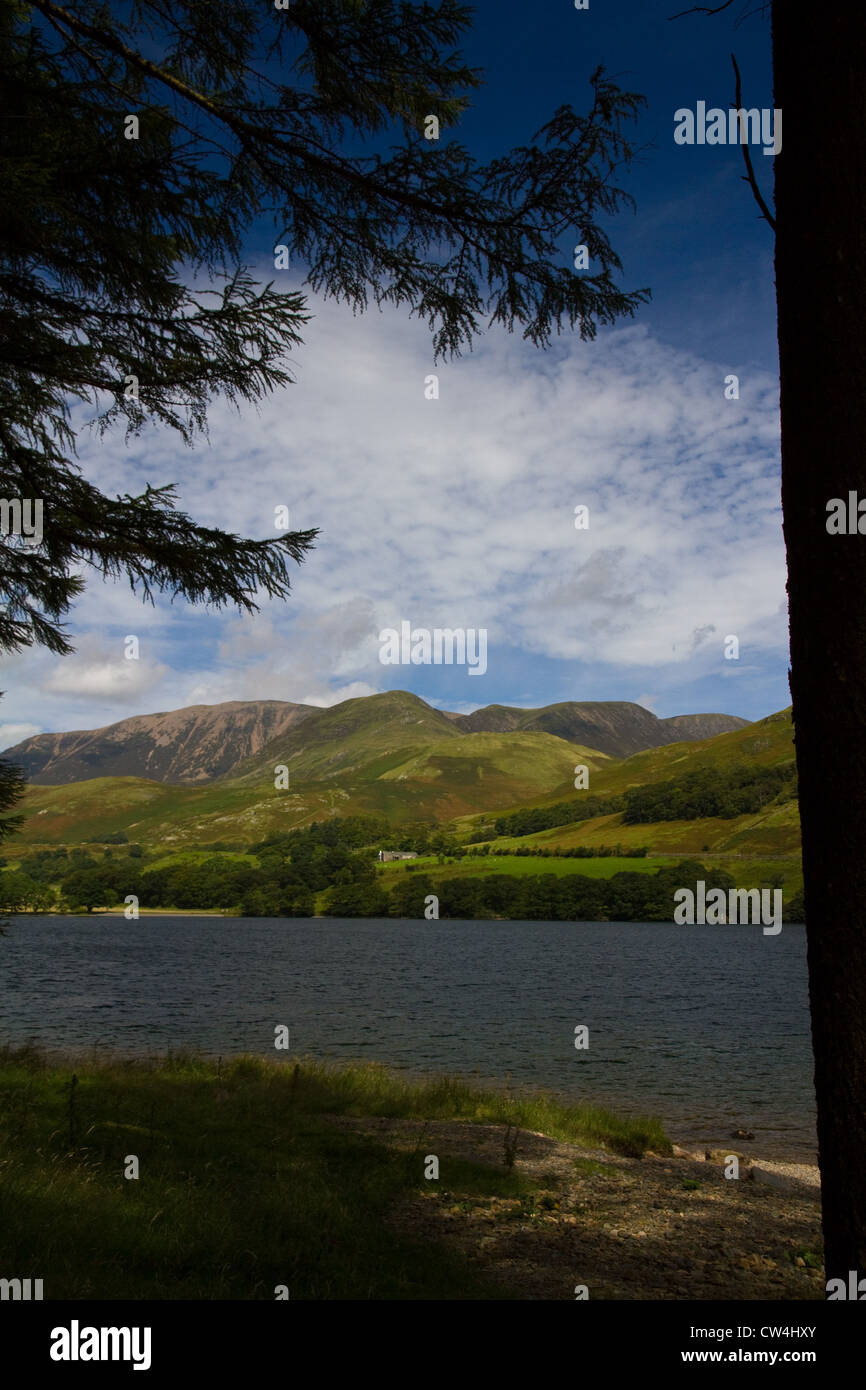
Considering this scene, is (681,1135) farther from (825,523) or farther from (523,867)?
(523,867)

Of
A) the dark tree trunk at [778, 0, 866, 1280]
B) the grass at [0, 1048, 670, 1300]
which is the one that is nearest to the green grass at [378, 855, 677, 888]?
the grass at [0, 1048, 670, 1300]

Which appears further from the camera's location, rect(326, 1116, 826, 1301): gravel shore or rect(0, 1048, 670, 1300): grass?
rect(326, 1116, 826, 1301): gravel shore

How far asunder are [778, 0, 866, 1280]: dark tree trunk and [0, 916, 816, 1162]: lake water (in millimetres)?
15732

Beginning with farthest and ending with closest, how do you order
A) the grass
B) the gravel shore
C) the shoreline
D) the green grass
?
the green grass, the shoreline, the gravel shore, the grass

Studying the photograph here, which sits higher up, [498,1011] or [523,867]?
[498,1011]

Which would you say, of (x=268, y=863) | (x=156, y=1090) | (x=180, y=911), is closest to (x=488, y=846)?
(x=268, y=863)

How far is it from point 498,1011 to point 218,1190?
34.7 metres

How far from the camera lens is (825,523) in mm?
3750

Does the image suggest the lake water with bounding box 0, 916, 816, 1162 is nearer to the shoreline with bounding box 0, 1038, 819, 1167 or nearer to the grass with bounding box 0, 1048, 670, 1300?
the shoreline with bounding box 0, 1038, 819, 1167

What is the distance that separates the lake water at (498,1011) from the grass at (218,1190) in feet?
30.5

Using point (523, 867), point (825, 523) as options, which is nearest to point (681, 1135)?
point (825, 523)

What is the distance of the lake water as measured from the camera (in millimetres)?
23891

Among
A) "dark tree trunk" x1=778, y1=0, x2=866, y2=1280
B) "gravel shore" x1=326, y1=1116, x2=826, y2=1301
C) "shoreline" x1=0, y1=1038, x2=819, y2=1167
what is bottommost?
"shoreline" x1=0, y1=1038, x2=819, y2=1167

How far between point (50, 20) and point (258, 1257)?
9781 millimetres
